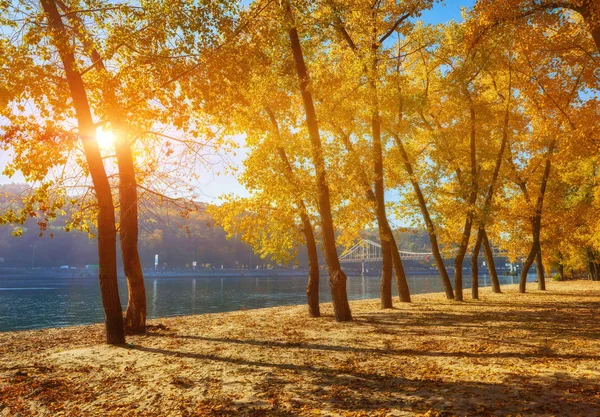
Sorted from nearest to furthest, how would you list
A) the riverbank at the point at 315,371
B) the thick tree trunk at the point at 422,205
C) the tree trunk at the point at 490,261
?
the riverbank at the point at 315,371, the thick tree trunk at the point at 422,205, the tree trunk at the point at 490,261

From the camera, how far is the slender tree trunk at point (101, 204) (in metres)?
8.74

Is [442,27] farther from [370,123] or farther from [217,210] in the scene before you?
[217,210]

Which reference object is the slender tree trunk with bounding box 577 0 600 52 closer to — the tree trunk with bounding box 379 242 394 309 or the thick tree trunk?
the thick tree trunk

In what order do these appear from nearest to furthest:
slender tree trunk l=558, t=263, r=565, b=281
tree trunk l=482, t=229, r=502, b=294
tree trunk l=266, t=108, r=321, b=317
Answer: tree trunk l=266, t=108, r=321, b=317
tree trunk l=482, t=229, r=502, b=294
slender tree trunk l=558, t=263, r=565, b=281

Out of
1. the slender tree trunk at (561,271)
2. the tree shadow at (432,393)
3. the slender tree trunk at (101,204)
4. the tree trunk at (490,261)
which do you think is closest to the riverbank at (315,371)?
the tree shadow at (432,393)

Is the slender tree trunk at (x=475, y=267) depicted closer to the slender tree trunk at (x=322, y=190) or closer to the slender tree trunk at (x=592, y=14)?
the slender tree trunk at (x=322, y=190)

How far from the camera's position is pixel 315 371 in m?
6.73

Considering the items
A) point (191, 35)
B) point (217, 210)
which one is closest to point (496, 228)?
point (217, 210)

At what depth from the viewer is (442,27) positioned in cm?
1609

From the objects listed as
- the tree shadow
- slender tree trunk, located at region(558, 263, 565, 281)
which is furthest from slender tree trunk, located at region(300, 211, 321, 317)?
slender tree trunk, located at region(558, 263, 565, 281)

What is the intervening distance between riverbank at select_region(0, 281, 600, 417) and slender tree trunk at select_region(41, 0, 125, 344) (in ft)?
2.16

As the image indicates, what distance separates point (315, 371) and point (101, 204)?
558 cm

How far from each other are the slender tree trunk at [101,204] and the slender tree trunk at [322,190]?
5535 mm

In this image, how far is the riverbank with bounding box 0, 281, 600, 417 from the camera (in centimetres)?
508
